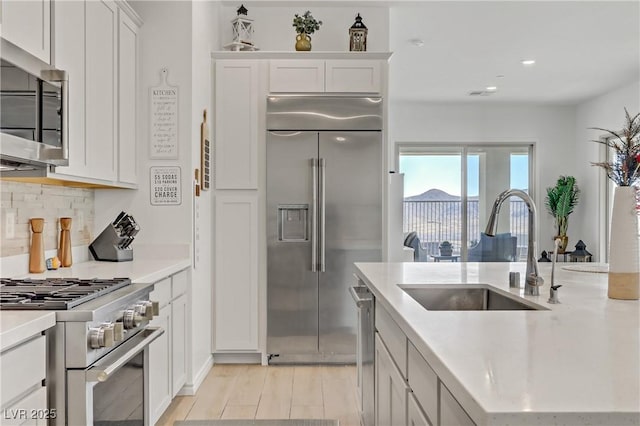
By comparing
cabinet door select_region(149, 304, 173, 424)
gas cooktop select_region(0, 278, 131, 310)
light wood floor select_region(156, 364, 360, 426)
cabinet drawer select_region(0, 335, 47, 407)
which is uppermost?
gas cooktop select_region(0, 278, 131, 310)

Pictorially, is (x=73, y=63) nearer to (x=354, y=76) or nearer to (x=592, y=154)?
(x=354, y=76)

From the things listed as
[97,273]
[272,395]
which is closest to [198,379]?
[272,395]

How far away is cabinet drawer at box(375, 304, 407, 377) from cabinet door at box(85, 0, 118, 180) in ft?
5.47

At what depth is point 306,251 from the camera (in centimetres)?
399

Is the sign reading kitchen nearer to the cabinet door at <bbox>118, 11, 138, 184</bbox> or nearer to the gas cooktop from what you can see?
the cabinet door at <bbox>118, 11, 138, 184</bbox>

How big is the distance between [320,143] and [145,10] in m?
1.53

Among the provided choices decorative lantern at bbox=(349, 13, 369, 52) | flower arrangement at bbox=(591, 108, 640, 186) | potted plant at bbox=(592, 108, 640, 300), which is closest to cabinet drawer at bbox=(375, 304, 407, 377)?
potted plant at bbox=(592, 108, 640, 300)

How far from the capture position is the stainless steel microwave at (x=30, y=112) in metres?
1.79

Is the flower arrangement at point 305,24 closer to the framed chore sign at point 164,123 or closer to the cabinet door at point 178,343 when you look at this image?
the framed chore sign at point 164,123

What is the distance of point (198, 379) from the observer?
11.4ft

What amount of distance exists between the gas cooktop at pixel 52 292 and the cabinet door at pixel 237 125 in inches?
74.9

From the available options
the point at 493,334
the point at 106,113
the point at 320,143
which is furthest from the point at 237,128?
the point at 493,334

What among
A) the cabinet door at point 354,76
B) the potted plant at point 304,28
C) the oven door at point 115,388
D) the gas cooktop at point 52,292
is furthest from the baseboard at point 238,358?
the potted plant at point 304,28

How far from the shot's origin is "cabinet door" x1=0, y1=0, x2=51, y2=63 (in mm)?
1876
